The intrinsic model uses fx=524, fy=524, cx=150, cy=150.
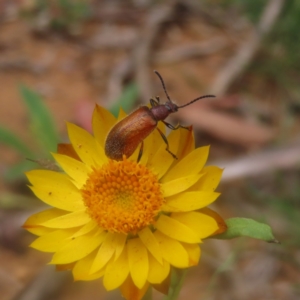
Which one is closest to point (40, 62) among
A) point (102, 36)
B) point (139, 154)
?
point (102, 36)

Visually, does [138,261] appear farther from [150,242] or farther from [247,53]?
[247,53]

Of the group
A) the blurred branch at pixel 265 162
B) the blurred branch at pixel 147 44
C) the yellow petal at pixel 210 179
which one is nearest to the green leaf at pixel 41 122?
the blurred branch at pixel 147 44

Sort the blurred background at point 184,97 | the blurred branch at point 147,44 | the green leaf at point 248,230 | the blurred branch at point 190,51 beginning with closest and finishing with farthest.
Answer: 1. the green leaf at point 248,230
2. the blurred background at point 184,97
3. the blurred branch at point 147,44
4. the blurred branch at point 190,51

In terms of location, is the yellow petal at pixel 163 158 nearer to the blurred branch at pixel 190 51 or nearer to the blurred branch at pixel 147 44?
the blurred branch at pixel 147 44

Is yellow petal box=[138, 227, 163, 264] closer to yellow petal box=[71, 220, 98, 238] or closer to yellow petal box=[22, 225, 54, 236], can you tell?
yellow petal box=[71, 220, 98, 238]

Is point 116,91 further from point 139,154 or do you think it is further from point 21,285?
point 139,154

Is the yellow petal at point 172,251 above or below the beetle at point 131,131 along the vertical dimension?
below
